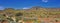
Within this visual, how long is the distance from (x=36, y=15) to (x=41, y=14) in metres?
0.22

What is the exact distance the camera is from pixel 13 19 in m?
4.71

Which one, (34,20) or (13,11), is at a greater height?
(13,11)

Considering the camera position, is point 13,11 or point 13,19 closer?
point 13,19

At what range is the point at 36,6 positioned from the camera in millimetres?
4918

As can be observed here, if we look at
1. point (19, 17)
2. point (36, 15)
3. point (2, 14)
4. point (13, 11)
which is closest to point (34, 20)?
point (36, 15)

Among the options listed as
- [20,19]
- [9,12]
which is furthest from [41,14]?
[9,12]

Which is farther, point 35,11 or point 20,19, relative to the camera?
point 35,11

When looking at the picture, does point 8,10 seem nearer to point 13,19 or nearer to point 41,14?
point 13,19

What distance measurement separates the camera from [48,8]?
5059 mm

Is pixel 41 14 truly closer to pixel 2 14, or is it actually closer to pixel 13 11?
pixel 13 11

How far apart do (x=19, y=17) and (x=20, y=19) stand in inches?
3.8

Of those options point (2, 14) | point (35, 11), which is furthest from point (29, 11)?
point (2, 14)

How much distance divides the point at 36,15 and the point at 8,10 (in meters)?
1.09

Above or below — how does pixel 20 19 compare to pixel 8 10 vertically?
below
